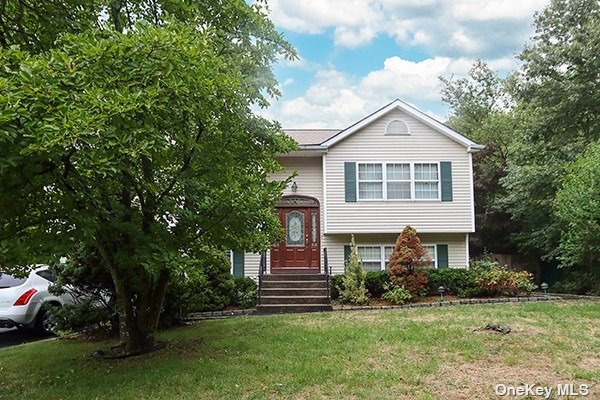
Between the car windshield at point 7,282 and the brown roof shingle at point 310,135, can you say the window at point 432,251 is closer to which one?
the brown roof shingle at point 310,135

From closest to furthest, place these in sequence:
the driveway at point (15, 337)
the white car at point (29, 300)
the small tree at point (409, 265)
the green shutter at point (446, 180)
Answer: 1. the white car at point (29, 300)
2. the driveway at point (15, 337)
3. the small tree at point (409, 265)
4. the green shutter at point (446, 180)

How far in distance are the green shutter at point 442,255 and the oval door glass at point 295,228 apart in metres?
4.58

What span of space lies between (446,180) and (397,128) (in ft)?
7.72

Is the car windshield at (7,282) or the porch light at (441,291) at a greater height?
the car windshield at (7,282)

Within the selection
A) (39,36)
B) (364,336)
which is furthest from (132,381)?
(39,36)

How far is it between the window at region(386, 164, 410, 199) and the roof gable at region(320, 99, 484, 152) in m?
1.59

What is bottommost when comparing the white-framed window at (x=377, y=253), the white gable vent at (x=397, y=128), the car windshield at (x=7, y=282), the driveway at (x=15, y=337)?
the driveway at (x=15, y=337)

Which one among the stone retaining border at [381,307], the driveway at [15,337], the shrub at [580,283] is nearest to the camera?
the driveway at [15,337]

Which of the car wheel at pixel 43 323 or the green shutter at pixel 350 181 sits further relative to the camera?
the green shutter at pixel 350 181

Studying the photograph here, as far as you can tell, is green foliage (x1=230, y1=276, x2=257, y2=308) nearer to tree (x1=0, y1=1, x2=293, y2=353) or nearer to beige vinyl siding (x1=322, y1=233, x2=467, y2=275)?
beige vinyl siding (x1=322, y1=233, x2=467, y2=275)

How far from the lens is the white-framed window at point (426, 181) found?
52.7 feet

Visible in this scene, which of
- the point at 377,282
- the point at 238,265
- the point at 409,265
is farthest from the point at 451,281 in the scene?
the point at 238,265

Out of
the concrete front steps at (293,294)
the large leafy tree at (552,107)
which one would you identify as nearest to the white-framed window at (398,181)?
the concrete front steps at (293,294)

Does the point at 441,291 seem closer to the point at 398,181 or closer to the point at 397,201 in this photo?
the point at 397,201
